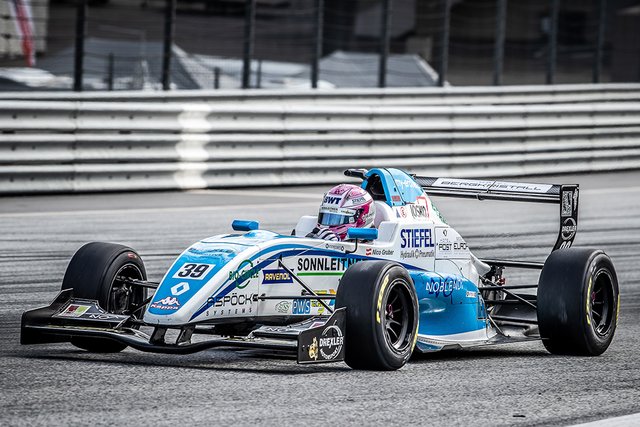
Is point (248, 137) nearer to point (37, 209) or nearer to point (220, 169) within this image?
point (220, 169)

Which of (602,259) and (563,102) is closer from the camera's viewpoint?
(602,259)

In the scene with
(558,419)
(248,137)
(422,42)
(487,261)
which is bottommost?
(558,419)

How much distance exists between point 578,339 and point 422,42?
515 inches

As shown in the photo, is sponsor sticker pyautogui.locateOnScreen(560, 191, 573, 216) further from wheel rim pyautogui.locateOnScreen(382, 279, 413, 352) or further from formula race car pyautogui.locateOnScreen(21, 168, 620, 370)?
wheel rim pyautogui.locateOnScreen(382, 279, 413, 352)

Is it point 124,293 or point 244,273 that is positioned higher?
point 244,273

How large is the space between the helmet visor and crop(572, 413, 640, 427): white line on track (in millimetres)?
2660

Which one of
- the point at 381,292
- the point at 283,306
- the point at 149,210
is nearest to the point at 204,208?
the point at 149,210

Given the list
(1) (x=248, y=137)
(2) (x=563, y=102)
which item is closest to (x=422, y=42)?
(2) (x=563, y=102)

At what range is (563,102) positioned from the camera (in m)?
21.6

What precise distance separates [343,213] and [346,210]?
28 mm

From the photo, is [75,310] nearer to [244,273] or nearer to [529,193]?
[244,273]

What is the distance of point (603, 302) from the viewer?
8.80 metres

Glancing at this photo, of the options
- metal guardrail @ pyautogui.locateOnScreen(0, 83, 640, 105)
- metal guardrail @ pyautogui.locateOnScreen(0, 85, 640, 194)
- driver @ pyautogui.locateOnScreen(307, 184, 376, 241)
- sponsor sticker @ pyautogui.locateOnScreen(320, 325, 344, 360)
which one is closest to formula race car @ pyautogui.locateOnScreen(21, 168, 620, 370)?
sponsor sticker @ pyautogui.locateOnScreen(320, 325, 344, 360)

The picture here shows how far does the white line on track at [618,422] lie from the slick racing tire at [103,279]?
2911mm
